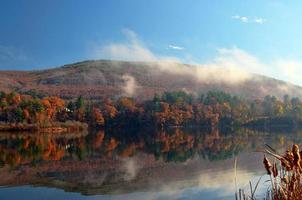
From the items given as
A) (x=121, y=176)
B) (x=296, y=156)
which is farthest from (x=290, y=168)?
(x=121, y=176)

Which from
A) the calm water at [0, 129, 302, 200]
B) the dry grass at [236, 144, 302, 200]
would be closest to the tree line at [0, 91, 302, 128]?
the calm water at [0, 129, 302, 200]

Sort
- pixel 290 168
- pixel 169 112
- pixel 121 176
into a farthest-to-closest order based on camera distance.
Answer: pixel 169 112 → pixel 121 176 → pixel 290 168

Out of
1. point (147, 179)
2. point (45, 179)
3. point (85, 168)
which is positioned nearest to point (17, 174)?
point (45, 179)

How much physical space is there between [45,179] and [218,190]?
38.3ft

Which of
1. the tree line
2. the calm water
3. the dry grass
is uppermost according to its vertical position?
the tree line

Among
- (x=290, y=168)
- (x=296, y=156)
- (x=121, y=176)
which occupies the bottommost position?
(x=121, y=176)

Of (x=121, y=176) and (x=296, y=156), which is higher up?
(x=296, y=156)

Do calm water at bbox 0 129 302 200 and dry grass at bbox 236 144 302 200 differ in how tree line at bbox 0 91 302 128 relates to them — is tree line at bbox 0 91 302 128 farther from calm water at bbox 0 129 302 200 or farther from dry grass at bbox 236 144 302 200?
dry grass at bbox 236 144 302 200

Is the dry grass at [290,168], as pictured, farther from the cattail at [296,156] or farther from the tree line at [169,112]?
the tree line at [169,112]

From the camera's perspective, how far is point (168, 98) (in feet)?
484

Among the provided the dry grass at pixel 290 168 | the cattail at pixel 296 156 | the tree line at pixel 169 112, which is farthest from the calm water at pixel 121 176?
the tree line at pixel 169 112

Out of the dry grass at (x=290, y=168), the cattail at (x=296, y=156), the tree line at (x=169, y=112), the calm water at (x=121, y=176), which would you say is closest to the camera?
the cattail at (x=296, y=156)

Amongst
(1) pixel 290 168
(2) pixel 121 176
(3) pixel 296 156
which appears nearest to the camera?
(3) pixel 296 156

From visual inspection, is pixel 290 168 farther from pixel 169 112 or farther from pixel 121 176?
pixel 169 112
